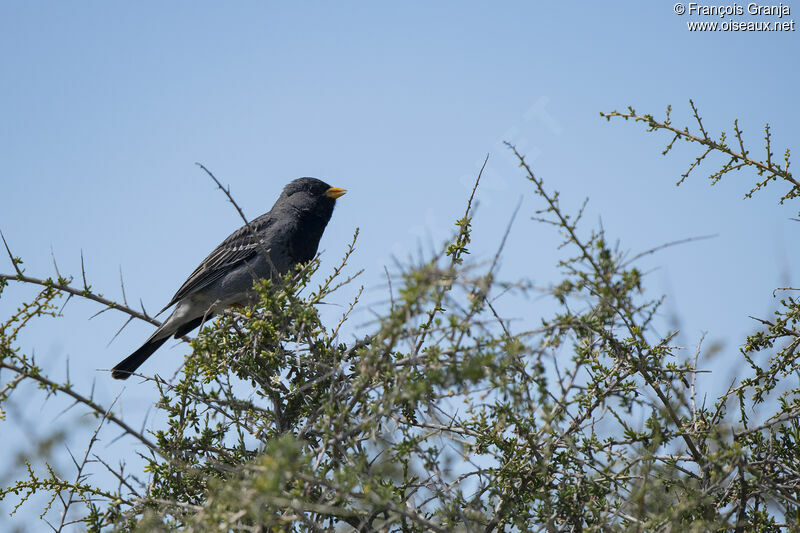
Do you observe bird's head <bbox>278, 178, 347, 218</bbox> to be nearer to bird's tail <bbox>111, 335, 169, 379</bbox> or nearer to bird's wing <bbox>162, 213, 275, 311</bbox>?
bird's wing <bbox>162, 213, 275, 311</bbox>

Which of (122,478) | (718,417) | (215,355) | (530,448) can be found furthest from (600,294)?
(122,478)

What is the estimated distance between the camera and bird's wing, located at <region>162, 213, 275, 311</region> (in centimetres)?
689

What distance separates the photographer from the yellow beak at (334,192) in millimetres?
7480

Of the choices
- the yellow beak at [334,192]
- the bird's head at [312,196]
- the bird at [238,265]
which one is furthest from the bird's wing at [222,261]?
the yellow beak at [334,192]

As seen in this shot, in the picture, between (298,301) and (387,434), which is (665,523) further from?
(298,301)

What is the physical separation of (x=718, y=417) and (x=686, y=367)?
0.98 ft

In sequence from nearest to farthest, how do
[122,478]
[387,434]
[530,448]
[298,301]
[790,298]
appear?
[387,434] < [530,448] < [122,478] < [790,298] < [298,301]

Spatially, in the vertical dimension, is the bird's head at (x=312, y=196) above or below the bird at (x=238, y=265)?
above

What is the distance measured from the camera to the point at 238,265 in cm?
694

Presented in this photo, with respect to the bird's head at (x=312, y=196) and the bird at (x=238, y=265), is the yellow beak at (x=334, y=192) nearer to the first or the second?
the bird's head at (x=312, y=196)

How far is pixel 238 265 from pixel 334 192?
1.31 m

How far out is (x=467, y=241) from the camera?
3604mm

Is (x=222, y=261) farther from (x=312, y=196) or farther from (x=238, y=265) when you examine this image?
Result: (x=312, y=196)

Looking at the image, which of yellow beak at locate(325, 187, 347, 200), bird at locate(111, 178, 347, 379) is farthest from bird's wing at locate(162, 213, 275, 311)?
yellow beak at locate(325, 187, 347, 200)
